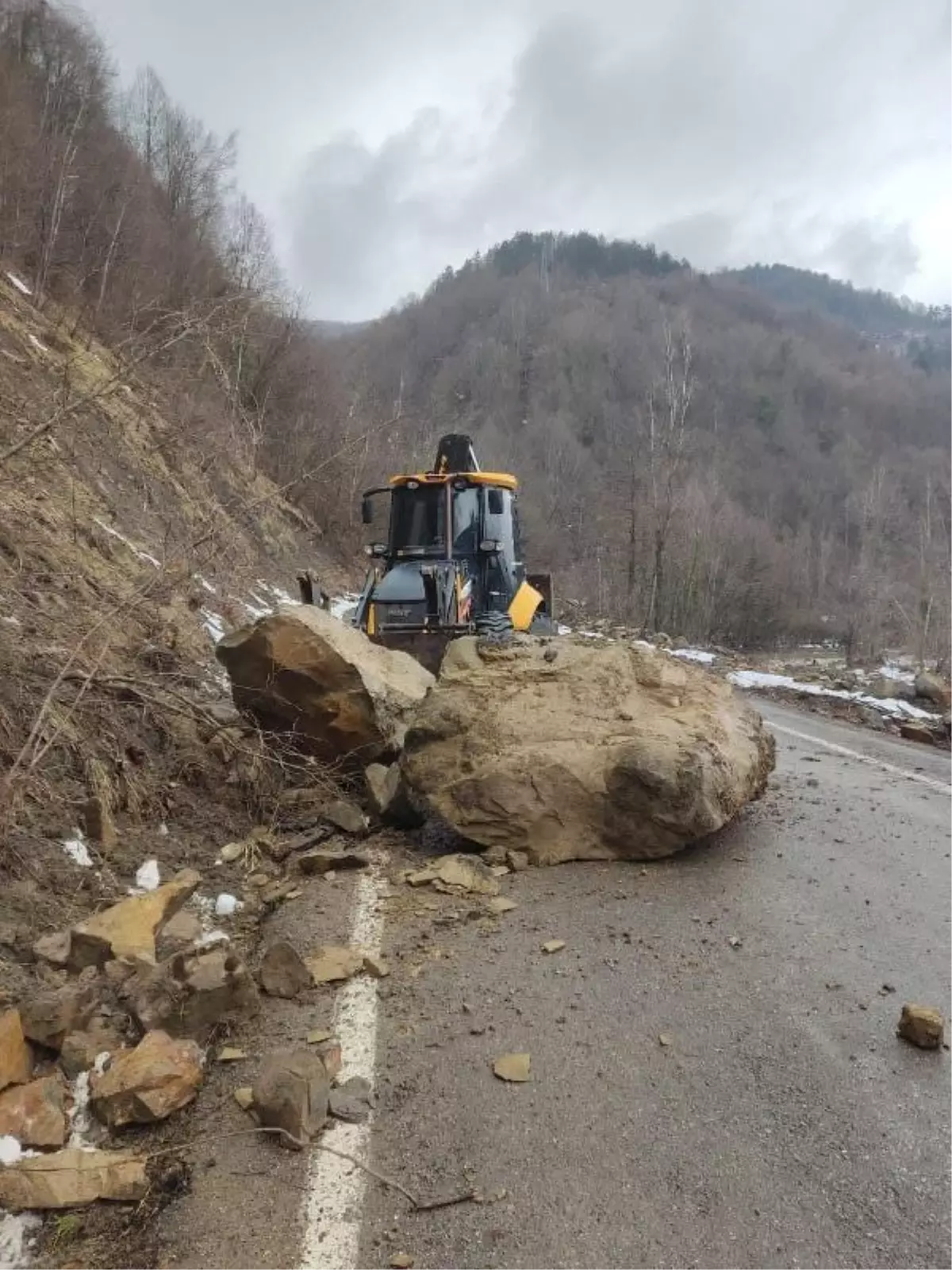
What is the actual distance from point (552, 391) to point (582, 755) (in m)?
92.3

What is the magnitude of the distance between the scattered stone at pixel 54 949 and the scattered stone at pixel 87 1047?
43 cm

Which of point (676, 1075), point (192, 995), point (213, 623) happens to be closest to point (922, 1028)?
point (676, 1075)

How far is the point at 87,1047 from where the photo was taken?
2.81 meters

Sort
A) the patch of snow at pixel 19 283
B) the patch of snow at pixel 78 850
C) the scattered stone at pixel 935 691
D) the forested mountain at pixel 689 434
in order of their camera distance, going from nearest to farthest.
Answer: the patch of snow at pixel 78 850
the scattered stone at pixel 935 691
the patch of snow at pixel 19 283
the forested mountain at pixel 689 434

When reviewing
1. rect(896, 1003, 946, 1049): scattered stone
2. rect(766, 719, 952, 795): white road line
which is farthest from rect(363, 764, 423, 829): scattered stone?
rect(766, 719, 952, 795): white road line

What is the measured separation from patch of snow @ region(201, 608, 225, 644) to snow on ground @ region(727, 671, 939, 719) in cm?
811

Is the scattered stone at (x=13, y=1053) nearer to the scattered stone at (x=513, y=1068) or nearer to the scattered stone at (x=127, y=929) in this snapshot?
the scattered stone at (x=127, y=929)

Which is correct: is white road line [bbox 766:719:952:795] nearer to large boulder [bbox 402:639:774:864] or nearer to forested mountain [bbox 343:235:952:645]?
large boulder [bbox 402:639:774:864]

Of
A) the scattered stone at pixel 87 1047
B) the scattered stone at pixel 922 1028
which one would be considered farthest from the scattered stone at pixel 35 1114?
the scattered stone at pixel 922 1028

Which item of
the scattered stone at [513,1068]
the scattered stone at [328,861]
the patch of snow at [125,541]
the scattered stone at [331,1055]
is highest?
the patch of snow at [125,541]

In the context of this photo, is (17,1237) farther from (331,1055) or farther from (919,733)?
(919,733)

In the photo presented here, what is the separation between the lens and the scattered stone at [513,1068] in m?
2.76

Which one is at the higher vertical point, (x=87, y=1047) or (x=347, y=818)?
(x=347, y=818)

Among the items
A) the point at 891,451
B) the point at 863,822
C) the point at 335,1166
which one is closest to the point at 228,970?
the point at 335,1166
